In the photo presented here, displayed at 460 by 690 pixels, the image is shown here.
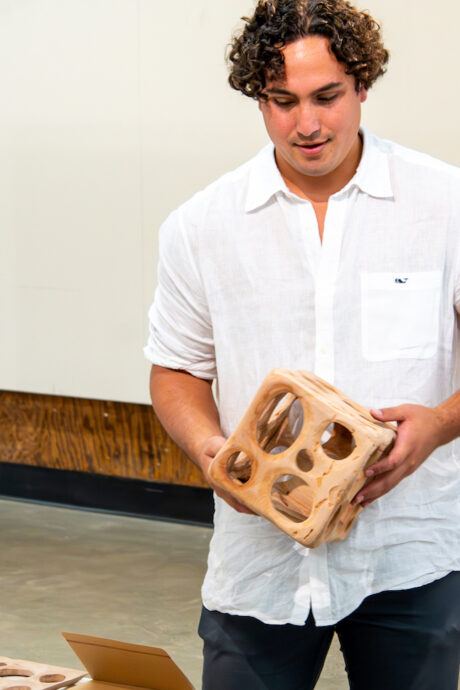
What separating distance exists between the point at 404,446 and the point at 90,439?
3264 millimetres

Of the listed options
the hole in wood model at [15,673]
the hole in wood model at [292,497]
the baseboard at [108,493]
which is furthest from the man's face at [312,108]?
the baseboard at [108,493]

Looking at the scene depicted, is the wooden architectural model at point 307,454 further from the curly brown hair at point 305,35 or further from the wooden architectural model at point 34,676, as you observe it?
the wooden architectural model at point 34,676

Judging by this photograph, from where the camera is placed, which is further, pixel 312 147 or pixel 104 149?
pixel 104 149

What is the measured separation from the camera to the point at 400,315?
144 cm

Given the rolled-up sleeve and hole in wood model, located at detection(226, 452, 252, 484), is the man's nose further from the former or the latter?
hole in wood model, located at detection(226, 452, 252, 484)

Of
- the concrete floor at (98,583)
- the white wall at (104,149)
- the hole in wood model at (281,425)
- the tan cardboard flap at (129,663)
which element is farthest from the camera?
the white wall at (104,149)

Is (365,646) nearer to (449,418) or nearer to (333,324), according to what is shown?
(449,418)

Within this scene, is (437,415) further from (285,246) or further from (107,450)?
(107,450)

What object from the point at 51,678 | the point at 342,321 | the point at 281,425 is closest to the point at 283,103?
the point at 342,321

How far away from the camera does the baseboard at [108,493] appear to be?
431 cm

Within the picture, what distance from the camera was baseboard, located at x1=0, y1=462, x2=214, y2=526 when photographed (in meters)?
4.31

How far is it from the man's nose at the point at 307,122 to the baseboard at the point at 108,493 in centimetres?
295

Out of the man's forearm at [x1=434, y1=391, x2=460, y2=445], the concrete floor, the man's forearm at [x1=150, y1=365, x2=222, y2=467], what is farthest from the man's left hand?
the concrete floor

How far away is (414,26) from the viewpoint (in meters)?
3.43
